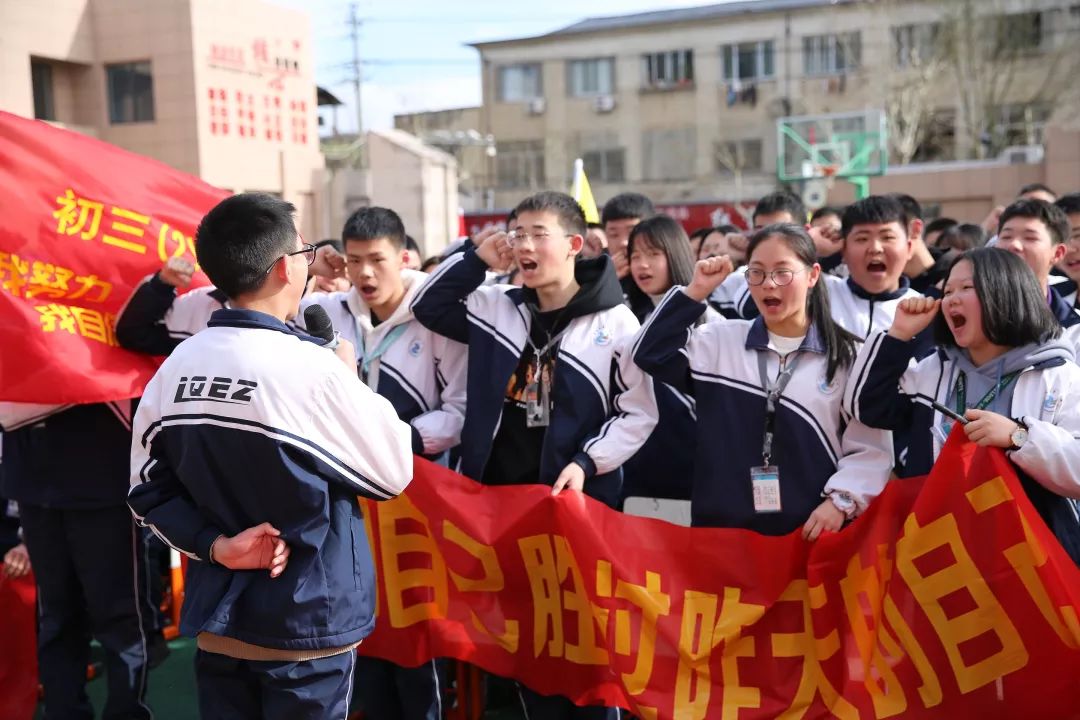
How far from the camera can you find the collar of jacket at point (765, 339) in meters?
3.57

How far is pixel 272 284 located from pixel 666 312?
1496 mm

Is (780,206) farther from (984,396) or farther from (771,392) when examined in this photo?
(984,396)

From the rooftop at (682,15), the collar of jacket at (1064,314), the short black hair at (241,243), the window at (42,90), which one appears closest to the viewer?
the short black hair at (241,243)

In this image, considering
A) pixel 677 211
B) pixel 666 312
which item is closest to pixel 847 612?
pixel 666 312

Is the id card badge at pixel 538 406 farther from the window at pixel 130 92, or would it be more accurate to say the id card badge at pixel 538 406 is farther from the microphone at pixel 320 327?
the window at pixel 130 92

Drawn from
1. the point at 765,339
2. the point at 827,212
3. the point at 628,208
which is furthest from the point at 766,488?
the point at 827,212

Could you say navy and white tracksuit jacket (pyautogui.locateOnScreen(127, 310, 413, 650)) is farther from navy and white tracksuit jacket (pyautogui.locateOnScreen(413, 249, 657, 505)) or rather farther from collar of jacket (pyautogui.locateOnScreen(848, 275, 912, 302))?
collar of jacket (pyautogui.locateOnScreen(848, 275, 912, 302))

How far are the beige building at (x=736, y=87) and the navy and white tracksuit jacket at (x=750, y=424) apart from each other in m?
28.8

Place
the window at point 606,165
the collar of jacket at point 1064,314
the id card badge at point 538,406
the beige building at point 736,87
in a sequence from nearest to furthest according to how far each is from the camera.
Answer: the collar of jacket at point 1064,314, the id card badge at point 538,406, the beige building at point 736,87, the window at point 606,165

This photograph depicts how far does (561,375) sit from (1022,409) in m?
1.55

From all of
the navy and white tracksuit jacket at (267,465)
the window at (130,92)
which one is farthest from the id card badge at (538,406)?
the window at (130,92)

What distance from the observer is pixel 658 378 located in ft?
12.4

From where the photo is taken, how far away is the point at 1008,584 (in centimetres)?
311

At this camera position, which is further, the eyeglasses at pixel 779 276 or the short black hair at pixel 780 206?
the short black hair at pixel 780 206
